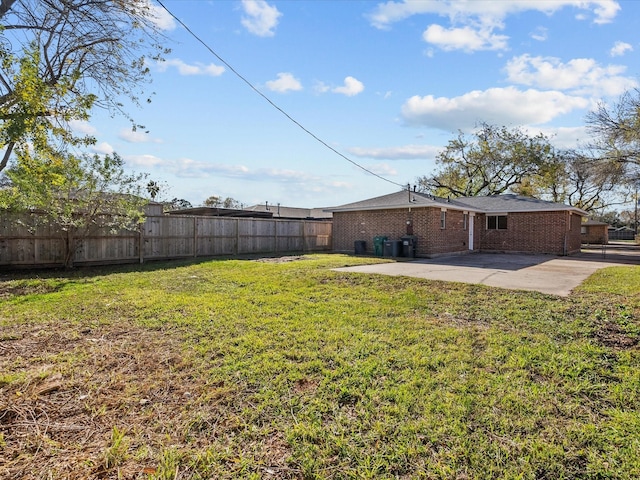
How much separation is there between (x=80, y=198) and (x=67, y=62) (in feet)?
12.3

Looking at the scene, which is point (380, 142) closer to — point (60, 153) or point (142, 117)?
point (142, 117)

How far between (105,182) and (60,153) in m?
2.21

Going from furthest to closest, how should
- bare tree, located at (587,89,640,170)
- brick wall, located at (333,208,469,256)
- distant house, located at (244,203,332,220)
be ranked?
distant house, located at (244,203,332,220) → bare tree, located at (587,89,640,170) → brick wall, located at (333,208,469,256)

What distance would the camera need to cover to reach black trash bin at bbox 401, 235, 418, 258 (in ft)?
50.4

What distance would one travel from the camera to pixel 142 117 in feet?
31.7

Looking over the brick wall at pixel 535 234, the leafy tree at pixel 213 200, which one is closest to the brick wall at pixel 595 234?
the brick wall at pixel 535 234

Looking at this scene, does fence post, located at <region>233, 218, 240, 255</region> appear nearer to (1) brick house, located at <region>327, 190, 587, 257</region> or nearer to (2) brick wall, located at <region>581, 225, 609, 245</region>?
(1) brick house, located at <region>327, 190, 587, 257</region>

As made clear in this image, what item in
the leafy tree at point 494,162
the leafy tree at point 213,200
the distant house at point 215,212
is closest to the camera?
the distant house at point 215,212

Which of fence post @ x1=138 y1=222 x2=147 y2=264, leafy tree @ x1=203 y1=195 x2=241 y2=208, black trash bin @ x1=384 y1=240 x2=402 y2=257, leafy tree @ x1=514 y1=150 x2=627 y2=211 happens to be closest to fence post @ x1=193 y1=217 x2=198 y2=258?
fence post @ x1=138 y1=222 x2=147 y2=264

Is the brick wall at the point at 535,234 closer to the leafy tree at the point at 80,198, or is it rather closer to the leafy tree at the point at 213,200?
the leafy tree at the point at 80,198

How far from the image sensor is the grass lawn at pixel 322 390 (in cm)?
231

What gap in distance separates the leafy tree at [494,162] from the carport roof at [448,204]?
10943mm

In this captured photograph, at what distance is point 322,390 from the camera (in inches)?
126

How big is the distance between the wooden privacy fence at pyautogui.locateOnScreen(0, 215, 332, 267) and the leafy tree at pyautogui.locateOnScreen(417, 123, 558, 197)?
60.3ft
